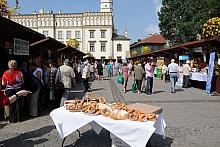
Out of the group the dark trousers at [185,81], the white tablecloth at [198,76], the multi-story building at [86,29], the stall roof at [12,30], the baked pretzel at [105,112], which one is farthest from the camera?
the multi-story building at [86,29]

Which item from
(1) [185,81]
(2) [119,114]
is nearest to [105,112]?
(2) [119,114]

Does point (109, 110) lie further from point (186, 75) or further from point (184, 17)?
point (184, 17)

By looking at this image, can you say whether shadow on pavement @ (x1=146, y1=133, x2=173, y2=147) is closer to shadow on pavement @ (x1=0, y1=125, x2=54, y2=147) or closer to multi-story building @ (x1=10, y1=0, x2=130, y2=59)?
shadow on pavement @ (x1=0, y1=125, x2=54, y2=147)

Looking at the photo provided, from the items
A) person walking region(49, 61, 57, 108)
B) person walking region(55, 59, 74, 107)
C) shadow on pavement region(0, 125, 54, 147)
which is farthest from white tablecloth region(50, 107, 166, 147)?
person walking region(49, 61, 57, 108)

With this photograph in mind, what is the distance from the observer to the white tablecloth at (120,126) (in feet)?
15.2

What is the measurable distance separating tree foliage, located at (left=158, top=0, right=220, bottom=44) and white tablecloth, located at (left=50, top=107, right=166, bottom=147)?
111 feet

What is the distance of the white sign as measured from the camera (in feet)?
34.7

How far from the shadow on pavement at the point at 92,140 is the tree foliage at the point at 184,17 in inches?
1287

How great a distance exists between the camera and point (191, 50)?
2394 centimetres

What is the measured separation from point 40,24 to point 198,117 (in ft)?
297

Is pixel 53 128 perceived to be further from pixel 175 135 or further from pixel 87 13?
pixel 87 13

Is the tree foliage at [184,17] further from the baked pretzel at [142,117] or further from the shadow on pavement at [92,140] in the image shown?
the baked pretzel at [142,117]

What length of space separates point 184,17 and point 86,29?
173 feet

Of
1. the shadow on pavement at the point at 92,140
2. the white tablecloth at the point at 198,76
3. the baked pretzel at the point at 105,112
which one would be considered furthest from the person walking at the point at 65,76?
the white tablecloth at the point at 198,76
